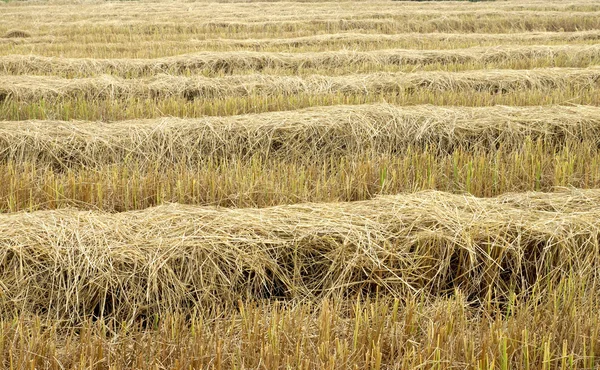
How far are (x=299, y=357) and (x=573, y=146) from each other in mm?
3999

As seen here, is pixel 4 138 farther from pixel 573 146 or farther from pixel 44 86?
pixel 573 146

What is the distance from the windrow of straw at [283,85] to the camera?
758 cm

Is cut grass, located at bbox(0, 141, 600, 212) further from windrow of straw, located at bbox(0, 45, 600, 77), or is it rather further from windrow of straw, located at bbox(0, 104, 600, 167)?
windrow of straw, located at bbox(0, 45, 600, 77)

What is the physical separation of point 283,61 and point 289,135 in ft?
15.4

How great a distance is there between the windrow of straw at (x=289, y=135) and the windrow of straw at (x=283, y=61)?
12.4 ft

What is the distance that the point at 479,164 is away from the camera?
4.66 metres

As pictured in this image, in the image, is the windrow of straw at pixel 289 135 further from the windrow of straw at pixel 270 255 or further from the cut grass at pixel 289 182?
the windrow of straw at pixel 270 255

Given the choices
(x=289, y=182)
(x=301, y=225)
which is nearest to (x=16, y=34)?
(x=289, y=182)

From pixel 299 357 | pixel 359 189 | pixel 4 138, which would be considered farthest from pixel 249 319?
pixel 4 138

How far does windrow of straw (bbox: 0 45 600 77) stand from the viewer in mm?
9492

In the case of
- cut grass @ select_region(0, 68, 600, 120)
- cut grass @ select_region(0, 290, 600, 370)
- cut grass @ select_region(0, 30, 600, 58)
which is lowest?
cut grass @ select_region(0, 290, 600, 370)

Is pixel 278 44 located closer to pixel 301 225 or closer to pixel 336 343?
pixel 301 225

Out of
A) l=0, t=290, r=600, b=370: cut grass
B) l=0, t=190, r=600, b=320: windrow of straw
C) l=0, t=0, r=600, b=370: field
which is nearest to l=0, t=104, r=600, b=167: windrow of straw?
l=0, t=0, r=600, b=370: field

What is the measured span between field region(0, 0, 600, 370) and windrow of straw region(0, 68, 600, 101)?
0.11 ft
